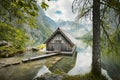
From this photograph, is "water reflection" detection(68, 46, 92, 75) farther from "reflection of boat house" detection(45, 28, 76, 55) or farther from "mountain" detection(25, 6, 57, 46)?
"reflection of boat house" detection(45, 28, 76, 55)

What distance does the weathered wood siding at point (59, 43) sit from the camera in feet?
94.0

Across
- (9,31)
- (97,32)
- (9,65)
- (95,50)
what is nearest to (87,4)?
(97,32)

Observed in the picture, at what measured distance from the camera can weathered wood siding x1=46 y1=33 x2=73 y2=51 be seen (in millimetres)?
28641

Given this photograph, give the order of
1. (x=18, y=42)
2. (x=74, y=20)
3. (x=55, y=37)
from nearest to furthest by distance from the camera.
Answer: (x=18, y=42), (x=74, y=20), (x=55, y=37)

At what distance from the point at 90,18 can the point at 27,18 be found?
183 inches

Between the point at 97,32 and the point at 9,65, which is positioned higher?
the point at 97,32

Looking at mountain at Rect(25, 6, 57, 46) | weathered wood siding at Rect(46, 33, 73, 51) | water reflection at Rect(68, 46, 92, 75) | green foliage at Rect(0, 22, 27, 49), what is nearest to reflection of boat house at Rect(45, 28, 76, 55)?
weathered wood siding at Rect(46, 33, 73, 51)

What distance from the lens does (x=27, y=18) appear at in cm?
519

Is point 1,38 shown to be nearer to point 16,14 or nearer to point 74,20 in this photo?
point 16,14

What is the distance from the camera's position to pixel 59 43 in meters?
29.0

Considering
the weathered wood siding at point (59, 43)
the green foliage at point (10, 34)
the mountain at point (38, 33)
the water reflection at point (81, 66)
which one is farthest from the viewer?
the weathered wood siding at point (59, 43)

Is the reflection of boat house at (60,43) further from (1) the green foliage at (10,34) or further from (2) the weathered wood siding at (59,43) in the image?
(1) the green foliage at (10,34)

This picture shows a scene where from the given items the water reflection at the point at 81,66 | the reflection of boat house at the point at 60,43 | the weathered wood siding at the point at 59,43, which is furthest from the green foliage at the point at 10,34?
the weathered wood siding at the point at 59,43

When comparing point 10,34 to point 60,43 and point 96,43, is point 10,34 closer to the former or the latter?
point 96,43
